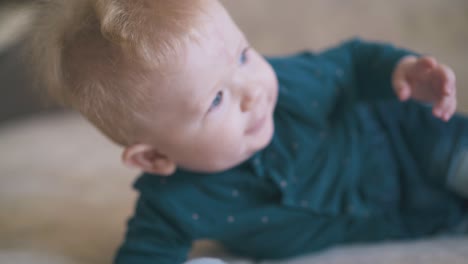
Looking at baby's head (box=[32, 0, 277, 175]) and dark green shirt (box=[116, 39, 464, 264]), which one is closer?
baby's head (box=[32, 0, 277, 175])

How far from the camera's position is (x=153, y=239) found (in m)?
0.71

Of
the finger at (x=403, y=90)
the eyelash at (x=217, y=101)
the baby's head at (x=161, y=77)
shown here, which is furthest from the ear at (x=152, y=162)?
the finger at (x=403, y=90)

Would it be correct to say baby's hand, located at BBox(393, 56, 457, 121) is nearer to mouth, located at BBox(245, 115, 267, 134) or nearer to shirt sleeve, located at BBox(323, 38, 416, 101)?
shirt sleeve, located at BBox(323, 38, 416, 101)

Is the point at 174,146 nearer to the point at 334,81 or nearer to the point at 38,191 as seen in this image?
the point at 334,81

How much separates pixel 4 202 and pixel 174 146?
0.53m

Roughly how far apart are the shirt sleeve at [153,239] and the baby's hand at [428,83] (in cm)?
39

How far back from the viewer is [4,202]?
0.98 metres

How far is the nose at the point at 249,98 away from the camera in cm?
65

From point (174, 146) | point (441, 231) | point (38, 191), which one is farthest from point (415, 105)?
point (38, 191)

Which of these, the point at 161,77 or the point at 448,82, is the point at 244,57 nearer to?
the point at 161,77

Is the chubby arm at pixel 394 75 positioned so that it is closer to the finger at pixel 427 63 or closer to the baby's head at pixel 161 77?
the finger at pixel 427 63

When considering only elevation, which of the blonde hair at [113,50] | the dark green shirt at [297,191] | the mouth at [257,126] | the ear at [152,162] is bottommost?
the dark green shirt at [297,191]

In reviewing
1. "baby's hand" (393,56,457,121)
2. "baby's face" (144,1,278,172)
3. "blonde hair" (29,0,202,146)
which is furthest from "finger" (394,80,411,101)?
"blonde hair" (29,0,202,146)

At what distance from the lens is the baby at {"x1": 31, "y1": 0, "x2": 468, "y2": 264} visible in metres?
0.59
